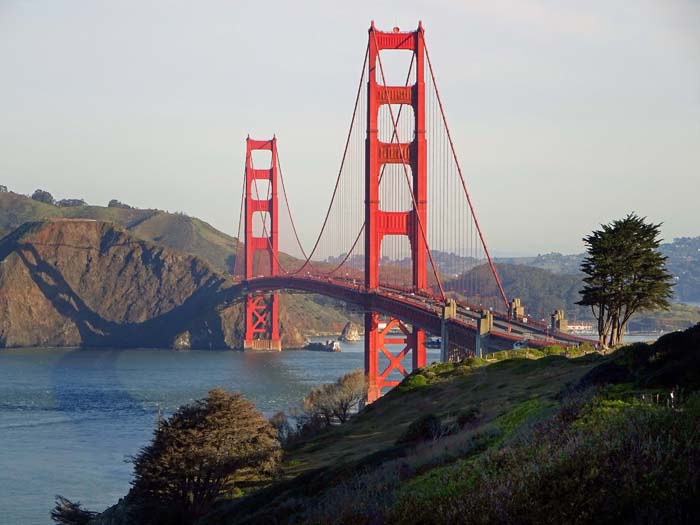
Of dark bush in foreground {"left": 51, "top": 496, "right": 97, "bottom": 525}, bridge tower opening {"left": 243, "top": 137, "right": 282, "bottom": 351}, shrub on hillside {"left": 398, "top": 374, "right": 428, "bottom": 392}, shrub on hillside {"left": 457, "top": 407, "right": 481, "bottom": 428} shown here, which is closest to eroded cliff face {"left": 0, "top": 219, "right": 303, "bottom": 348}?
bridge tower opening {"left": 243, "top": 137, "right": 282, "bottom": 351}

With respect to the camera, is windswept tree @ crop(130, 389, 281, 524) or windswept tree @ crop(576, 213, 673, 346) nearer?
windswept tree @ crop(130, 389, 281, 524)

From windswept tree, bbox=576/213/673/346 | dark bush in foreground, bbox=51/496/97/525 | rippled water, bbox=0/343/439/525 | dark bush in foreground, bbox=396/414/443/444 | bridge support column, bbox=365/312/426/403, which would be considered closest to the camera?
dark bush in foreground, bbox=396/414/443/444

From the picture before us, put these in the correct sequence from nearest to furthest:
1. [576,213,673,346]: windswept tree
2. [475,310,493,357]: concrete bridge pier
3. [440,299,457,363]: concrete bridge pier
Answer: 1. [576,213,673,346]: windswept tree
2. [475,310,493,357]: concrete bridge pier
3. [440,299,457,363]: concrete bridge pier

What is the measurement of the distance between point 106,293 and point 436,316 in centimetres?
11189

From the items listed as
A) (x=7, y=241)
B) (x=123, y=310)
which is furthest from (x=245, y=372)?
(x=7, y=241)

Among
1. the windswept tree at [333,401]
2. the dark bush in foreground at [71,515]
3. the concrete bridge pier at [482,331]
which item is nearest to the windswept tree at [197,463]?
the dark bush in foreground at [71,515]

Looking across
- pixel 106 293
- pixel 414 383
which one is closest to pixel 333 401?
pixel 414 383

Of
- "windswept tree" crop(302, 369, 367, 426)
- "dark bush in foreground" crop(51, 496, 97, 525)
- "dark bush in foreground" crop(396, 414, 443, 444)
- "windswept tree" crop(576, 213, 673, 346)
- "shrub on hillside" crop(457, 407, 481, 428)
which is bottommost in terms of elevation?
"dark bush in foreground" crop(51, 496, 97, 525)

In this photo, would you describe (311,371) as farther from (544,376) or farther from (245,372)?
(544,376)

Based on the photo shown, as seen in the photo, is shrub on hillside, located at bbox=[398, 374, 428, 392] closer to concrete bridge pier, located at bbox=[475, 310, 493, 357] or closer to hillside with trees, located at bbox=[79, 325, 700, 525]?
hillside with trees, located at bbox=[79, 325, 700, 525]

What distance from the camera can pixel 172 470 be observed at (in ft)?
91.2

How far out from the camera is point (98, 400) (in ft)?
252

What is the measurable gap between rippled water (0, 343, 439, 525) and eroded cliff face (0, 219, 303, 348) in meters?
8.16

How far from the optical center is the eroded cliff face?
5689 inches
